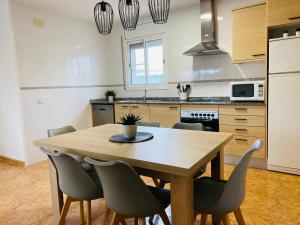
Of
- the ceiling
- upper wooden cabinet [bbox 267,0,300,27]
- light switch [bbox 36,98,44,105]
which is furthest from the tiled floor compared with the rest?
the ceiling

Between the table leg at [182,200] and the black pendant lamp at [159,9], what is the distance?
3.96ft

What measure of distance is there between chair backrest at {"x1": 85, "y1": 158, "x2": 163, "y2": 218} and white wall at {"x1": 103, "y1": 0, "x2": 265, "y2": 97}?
9.24 ft

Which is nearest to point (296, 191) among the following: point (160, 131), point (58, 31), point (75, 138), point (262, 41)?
point (160, 131)

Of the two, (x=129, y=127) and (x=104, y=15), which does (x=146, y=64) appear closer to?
(x=104, y=15)

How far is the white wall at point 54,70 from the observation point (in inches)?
140

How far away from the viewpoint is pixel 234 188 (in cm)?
140

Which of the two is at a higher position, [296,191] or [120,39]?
[120,39]

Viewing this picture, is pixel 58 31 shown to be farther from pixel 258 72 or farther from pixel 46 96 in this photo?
pixel 258 72

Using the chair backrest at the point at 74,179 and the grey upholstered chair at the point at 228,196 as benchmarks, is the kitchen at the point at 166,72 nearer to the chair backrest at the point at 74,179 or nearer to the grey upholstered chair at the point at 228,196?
the grey upholstered chair at the point at 228,196

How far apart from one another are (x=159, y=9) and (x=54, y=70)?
270 cm

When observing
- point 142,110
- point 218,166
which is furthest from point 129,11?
point 142,110

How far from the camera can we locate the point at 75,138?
2.04 m

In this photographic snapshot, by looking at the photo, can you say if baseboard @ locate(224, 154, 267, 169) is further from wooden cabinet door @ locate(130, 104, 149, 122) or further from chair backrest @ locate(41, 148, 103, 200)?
chair backrest @ locate(41, 148, 103, 200)

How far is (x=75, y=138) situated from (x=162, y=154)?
35.9 inches
